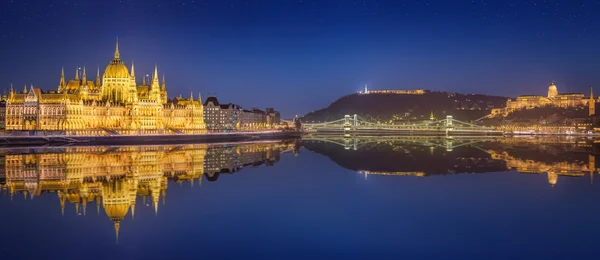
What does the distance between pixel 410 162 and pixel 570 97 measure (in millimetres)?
119744

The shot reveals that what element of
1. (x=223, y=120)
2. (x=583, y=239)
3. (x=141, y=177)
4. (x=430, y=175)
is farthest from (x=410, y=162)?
(x=223, y=120)

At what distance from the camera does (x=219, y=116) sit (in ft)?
331

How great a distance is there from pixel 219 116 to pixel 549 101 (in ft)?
277

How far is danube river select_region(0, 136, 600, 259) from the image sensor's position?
11.4m

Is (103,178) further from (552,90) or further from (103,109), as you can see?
(552,90)

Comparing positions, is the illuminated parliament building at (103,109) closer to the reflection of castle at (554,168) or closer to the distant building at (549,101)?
the reflection of castle at (554,168)

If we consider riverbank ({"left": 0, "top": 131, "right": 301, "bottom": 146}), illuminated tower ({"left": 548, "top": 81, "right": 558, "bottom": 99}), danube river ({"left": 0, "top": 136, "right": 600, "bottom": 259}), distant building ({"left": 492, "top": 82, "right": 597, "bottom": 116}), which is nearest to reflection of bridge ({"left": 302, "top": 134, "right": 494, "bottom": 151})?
riverbank ({"left": 0, "top": 131, "right": 301, "bottom": 146})

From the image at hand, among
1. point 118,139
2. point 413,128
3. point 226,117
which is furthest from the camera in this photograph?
point 413,128

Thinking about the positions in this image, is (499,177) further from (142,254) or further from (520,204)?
(142,254)

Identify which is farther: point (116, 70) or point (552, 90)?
point (552, 90)

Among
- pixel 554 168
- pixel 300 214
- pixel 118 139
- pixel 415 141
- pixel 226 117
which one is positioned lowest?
pixel 300 214

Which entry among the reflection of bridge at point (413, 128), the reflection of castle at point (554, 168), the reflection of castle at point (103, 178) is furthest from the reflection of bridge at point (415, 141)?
the reflection of bridge at point (413, 128)

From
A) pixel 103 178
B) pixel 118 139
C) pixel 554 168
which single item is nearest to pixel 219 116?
pixel 118 139

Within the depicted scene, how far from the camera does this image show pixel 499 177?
23.6m
